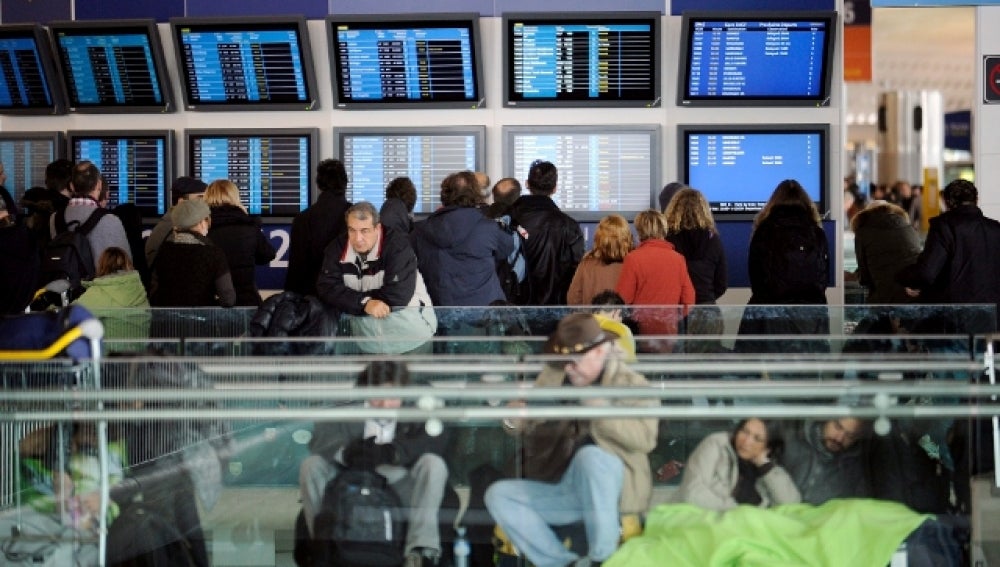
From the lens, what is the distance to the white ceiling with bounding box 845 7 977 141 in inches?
677

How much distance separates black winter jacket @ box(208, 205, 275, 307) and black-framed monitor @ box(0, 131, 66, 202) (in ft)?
5.44

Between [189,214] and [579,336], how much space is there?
3.22 m

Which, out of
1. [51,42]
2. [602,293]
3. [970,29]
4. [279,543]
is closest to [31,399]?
[279,543]

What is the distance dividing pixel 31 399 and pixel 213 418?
0.59 meters

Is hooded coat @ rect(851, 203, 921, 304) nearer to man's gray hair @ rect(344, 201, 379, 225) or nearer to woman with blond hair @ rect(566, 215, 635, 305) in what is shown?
woman with blond hair @ rect(566, 215, 635, 305)

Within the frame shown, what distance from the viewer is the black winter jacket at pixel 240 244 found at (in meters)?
8.43

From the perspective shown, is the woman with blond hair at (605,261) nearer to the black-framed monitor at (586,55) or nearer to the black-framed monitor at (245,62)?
the black-framed monitor at (586,55)

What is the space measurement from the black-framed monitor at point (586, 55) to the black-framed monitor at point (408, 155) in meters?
0.43

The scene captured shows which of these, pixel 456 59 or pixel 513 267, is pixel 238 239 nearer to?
pixel 513 267

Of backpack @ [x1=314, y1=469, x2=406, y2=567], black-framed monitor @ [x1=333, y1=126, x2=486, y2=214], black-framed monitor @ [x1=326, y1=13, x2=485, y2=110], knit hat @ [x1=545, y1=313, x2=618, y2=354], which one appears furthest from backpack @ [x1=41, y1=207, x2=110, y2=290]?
knit hat @ [x1=545, y1=313, x2=618, y2=354]

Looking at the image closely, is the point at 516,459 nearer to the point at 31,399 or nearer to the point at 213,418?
the point at 213,418

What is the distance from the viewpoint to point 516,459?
16.7ft

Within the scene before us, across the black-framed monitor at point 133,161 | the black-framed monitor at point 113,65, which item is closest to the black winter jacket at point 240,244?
the black-framed monitor at point 133,161

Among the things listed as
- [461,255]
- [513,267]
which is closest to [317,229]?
[461,255]
